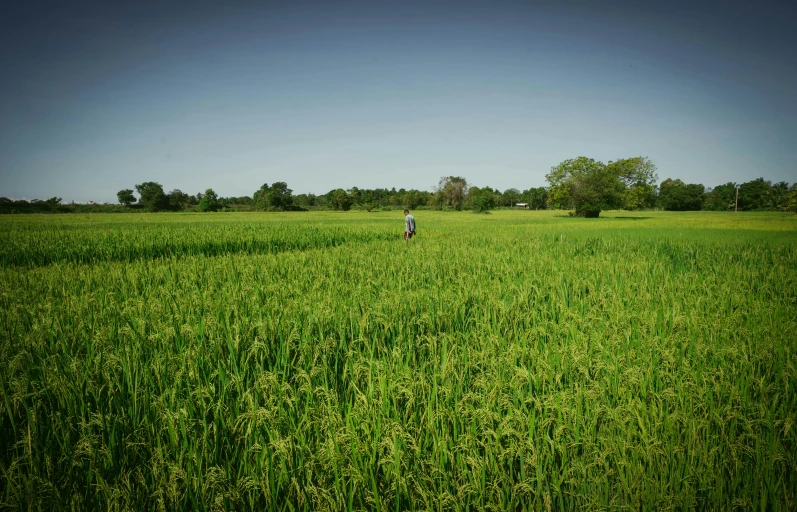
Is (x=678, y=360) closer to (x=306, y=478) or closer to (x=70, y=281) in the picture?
(x=306, y=478)

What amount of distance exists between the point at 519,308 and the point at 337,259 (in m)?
7.14

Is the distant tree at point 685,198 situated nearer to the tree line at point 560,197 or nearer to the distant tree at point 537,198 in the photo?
the tree line at point 560,197

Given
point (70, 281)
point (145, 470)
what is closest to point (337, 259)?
point (70, 281)

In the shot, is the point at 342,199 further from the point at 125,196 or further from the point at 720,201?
the point at 720,201

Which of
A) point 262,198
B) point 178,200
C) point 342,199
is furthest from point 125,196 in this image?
point 342,199

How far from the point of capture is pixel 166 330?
4188 millimetres

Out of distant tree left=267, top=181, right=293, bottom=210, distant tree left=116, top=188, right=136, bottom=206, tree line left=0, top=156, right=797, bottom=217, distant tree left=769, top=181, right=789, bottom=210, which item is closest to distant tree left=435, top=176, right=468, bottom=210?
tree line left=0, top=156, right=797, bottom=217

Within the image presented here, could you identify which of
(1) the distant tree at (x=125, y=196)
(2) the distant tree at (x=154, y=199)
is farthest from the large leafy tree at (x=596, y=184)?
(1) the distant tree at (x=125, y=196)

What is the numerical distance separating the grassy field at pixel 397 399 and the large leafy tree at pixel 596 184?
55.6 meters

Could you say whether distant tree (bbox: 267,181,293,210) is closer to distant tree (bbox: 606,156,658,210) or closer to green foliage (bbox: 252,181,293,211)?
green foliage (bbox: 252,181,293,211)

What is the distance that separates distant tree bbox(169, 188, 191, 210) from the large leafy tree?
124 metres

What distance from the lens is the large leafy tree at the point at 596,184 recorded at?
56.1 metres

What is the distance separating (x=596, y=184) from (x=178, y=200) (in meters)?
139

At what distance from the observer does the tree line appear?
57.8m
